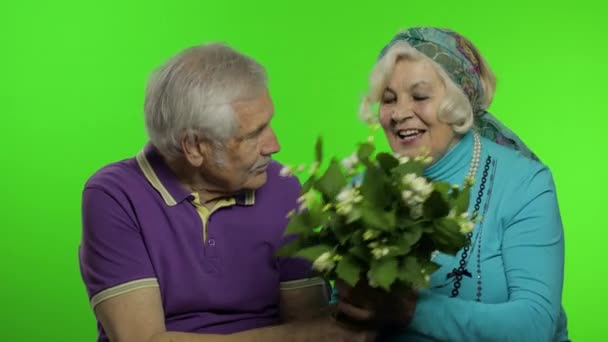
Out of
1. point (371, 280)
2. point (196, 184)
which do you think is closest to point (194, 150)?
point (196, 184)

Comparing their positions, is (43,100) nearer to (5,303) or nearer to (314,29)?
(5,303)

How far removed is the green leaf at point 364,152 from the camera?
7.81 ft

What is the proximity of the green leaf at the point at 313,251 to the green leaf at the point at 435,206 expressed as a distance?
0.70ft

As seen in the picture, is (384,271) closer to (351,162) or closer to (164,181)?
(351,162)

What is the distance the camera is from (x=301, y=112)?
14.5 ft

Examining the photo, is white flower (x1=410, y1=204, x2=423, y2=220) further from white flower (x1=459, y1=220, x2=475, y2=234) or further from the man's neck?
the man's neck

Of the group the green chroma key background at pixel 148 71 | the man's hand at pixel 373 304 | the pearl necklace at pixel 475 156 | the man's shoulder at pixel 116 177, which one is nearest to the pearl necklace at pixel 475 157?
the pearl necklace at pixel 475 156

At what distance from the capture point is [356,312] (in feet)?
8.28

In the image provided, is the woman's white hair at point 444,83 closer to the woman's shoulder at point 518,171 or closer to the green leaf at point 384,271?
the woman's shoulder at point 518,171

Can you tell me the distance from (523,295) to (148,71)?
2152 mm

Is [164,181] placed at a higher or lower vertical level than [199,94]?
lower

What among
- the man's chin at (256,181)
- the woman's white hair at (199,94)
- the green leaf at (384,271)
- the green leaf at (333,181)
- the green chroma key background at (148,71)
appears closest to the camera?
the green leaf at (384,271)

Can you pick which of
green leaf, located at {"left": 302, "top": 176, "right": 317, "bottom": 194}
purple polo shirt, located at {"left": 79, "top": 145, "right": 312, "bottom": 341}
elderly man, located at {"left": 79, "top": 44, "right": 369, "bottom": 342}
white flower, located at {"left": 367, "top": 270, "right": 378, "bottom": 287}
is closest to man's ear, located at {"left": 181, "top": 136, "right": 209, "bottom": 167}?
elderly man, located at {"left": 79, "top": 44, "right": 369, "bottom": 342}

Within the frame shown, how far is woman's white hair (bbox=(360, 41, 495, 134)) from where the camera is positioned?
113 inches
